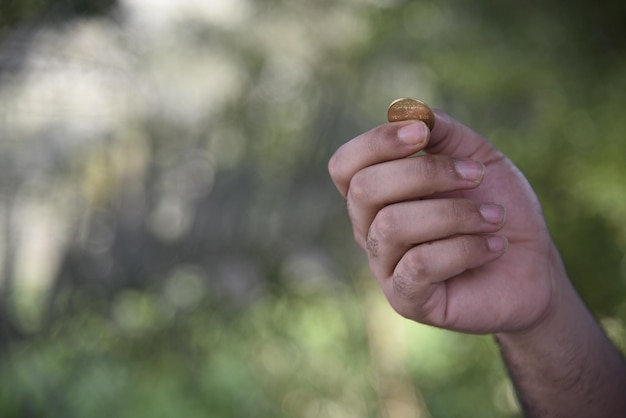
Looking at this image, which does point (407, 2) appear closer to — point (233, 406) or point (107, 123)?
point (107, 123)

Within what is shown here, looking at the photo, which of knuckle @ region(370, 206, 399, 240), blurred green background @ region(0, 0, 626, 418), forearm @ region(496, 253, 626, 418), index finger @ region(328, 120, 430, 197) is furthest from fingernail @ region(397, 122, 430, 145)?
blurred green background @ region(0, 0, 626, 418)

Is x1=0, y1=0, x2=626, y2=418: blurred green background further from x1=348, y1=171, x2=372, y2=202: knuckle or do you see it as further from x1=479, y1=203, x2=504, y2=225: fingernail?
x1=479, y1=203, x2=504, y2=225: fingernail

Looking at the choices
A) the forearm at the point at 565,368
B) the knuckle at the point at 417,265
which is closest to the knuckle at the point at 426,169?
the knuckle at the point at 417,265

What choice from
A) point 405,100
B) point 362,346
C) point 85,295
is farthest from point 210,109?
point 405,100

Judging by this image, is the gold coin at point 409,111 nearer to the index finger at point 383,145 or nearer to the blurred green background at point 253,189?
the index finger at point 383,145

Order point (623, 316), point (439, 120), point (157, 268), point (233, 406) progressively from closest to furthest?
point (439, 120)
point (623, 316)
point (157, 268)
point (233, 406)

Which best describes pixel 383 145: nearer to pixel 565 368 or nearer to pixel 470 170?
pixel 470 170
